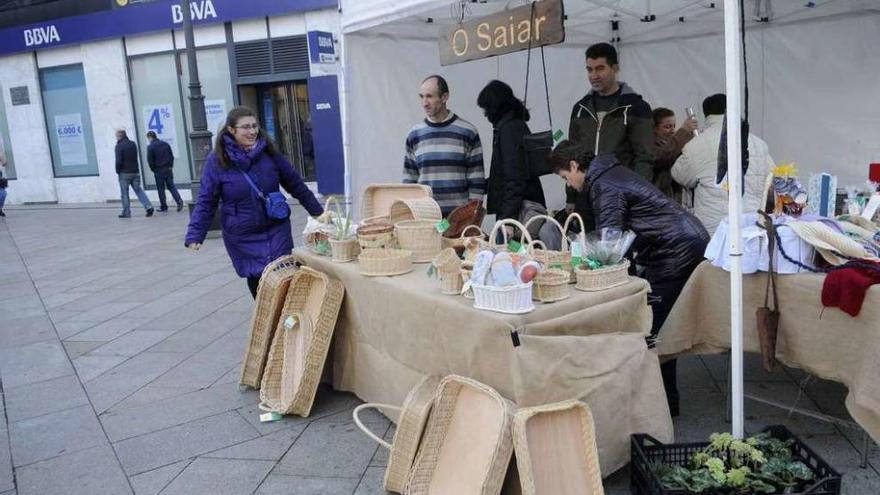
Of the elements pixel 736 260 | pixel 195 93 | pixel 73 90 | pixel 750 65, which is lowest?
pixel 736 260

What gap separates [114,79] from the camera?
14461 millimetres

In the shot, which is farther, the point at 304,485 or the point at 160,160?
the point at 160,160

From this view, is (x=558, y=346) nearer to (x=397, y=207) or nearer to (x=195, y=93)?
(x=397, y=207)

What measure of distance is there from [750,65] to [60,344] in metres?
6.43

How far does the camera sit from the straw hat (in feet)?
8.58

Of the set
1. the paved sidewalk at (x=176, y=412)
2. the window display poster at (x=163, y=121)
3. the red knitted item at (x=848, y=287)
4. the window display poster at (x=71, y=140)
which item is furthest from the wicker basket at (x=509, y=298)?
the window display poster at (x=71, y=140)

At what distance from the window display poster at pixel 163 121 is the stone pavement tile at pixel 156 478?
12678 mm

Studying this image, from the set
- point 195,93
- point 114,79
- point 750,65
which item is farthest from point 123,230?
point 750,65

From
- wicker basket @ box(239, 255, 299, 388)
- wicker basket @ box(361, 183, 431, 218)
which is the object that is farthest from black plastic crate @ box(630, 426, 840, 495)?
wicker basket @ box(239, 255, 299, 388)

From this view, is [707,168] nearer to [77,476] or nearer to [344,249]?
[344,249]

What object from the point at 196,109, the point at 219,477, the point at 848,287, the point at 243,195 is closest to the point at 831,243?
the point at 848,287

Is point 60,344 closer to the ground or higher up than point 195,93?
closer to the ground

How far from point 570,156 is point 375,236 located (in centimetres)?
107

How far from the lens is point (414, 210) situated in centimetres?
336
